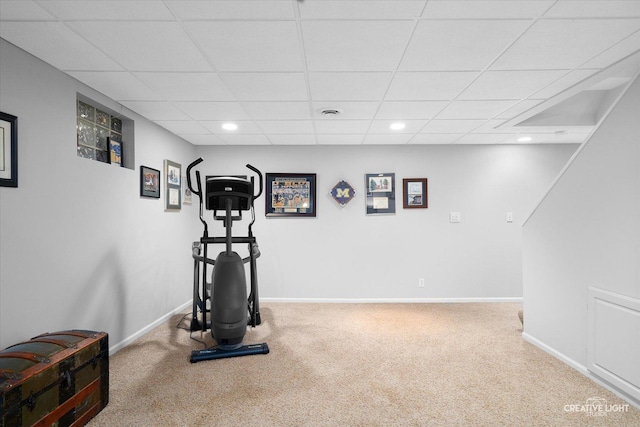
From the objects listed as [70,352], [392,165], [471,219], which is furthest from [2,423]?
[471,219]

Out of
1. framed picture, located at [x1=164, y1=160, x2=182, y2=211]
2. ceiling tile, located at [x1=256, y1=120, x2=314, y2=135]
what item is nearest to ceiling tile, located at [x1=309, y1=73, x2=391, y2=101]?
ceiling tile, located at [x1=256, y1=120, x2=314, y2=135]

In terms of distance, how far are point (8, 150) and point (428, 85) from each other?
2.77 metres

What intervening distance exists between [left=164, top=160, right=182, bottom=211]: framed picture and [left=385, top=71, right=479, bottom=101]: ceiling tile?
8.52ft

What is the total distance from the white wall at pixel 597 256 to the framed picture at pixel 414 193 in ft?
5.74

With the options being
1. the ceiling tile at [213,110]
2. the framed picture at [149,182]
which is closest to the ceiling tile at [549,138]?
the ceiling tile at [213,110]

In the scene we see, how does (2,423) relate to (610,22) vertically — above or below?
below

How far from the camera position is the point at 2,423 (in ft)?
4.59

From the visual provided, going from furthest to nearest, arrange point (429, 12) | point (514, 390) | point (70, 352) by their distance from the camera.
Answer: point (514, 390) < point (70, 352) < point (429, 12)

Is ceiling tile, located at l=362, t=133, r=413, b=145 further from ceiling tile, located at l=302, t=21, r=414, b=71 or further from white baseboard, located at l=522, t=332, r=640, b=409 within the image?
white baseboard, located at l=522, t=332, r=640, b=409

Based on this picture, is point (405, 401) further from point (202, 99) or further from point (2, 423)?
point (202, 99)

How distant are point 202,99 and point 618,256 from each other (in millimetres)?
3294

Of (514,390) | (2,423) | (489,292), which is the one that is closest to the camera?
(2,423)

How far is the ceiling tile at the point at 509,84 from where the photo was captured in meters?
2.35

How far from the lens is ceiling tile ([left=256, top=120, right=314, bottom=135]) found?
354 cm
